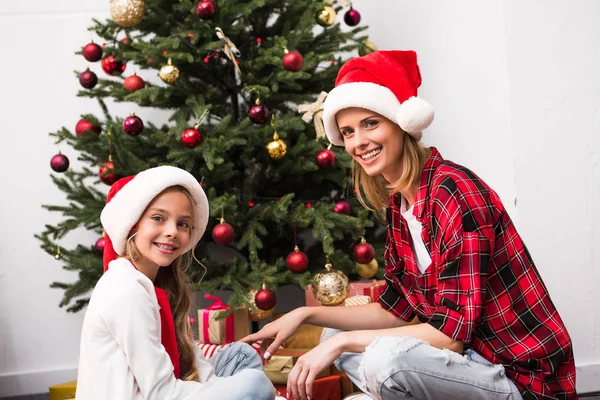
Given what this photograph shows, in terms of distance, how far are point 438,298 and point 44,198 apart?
250 centimetres

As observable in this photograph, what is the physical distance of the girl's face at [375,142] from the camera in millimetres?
1759

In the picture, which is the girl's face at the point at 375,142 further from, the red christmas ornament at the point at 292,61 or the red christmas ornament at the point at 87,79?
the red christmas ornament at the point at 87,79

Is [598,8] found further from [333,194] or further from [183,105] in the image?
[183,105]

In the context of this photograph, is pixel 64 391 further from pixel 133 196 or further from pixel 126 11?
pixel 126 11

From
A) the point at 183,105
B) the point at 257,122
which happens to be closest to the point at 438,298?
the point at 257,122

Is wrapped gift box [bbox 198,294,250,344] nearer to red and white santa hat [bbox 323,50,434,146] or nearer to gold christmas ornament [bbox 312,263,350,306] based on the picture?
gold christmas ornament [bbox 312,263,350,306]

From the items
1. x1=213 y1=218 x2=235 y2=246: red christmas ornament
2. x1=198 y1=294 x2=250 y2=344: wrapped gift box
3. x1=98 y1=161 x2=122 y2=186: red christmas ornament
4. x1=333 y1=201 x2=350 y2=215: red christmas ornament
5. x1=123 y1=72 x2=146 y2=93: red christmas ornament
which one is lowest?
x1=198 y1=294 x2=250 y2=344: wrapped gift box

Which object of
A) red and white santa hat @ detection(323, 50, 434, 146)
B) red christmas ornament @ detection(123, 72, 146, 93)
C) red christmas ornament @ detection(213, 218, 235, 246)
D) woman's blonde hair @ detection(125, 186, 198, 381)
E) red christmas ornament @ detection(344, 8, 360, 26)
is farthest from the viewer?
red christmas ornament @ detection(344, 8, 360, 26)

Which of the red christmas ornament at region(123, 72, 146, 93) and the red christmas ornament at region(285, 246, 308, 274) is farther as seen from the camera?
the red christmas ornament at region(123, 72, 146, 93)

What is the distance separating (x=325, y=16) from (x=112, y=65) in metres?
0.94

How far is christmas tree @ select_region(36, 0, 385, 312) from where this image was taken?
2.63 meters

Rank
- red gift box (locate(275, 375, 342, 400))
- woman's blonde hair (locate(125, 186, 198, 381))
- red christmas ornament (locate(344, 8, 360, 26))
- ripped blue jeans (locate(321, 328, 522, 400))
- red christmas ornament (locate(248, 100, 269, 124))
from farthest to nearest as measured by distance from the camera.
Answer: red christmas ornament (locate(344, 8, 360, 26)) → red christmas ornament (locate(248, 100, 269, 124)) → red gift box (locate(275, 375, 342, 400)) → woman's blonde hair (locate(125, 186, 198, 381)) → ripped blue jeans (locate(321, 328, 522, 400))

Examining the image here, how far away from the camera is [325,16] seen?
2891 millimetres

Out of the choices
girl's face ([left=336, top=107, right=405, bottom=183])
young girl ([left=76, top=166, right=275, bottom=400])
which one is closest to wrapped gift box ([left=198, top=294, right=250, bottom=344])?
young girl ([left=76, top=166, right=275, bottom=400])
